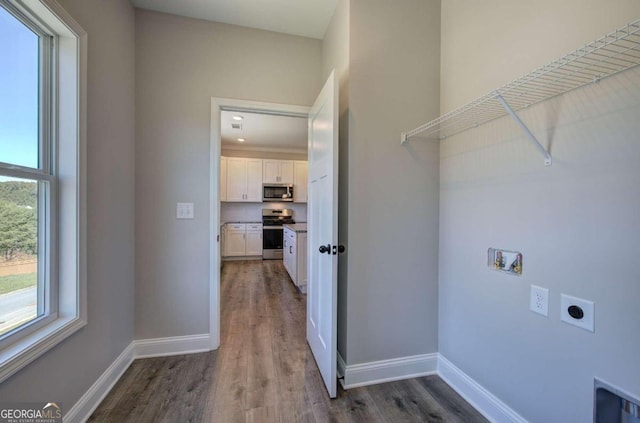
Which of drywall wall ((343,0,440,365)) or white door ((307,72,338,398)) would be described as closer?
white door ((307,72,338,398))

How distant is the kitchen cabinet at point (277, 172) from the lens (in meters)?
5.94

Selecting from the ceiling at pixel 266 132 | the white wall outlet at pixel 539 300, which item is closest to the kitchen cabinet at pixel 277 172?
the ceiling at pixel 266 132

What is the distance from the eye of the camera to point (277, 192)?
19.6ft

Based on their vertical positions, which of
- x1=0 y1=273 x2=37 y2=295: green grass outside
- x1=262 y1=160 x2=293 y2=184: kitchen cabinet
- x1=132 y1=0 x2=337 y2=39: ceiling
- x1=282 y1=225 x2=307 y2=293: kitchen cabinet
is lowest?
x1=282 y1=225 x2=307 y2=293: kitchen cabinet

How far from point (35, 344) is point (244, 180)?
4.90 meters

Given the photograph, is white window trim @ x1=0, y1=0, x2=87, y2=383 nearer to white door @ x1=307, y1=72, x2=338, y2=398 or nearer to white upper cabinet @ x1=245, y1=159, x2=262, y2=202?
white door @ x1=307, y1=72, x2=338, y2=398

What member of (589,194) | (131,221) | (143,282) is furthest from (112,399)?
(589,194)

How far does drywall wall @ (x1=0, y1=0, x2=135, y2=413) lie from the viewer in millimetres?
1304

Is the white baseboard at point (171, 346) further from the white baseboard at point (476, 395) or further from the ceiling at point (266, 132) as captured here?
the ceiling at point (266, 132)

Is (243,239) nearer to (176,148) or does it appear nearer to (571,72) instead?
(176,148)

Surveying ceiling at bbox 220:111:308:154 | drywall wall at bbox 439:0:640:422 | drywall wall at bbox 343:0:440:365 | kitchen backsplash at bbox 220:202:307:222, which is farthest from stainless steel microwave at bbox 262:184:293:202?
drywall wall at bbox 439:0:640:422

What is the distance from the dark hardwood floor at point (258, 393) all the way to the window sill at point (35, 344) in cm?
58

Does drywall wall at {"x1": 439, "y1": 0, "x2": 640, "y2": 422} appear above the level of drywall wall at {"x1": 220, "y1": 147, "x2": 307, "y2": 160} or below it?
below

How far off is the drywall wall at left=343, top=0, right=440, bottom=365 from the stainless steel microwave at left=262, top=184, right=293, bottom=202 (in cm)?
439
